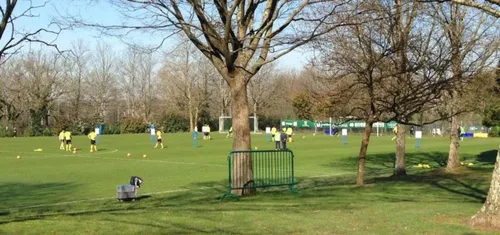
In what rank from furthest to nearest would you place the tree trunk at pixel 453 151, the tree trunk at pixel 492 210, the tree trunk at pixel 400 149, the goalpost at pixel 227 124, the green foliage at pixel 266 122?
the green foliage at pixel 266 122
the goalpost at pixel 227 124
the tree trunk at pixel 453 151
the tree trunk at pixel 400 149
the tree trunk at pixel 492 210

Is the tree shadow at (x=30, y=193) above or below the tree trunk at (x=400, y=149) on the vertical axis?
below

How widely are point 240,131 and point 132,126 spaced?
7544 cm

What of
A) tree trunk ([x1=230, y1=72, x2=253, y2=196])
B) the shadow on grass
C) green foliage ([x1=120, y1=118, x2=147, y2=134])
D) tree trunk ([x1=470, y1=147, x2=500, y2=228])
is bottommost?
the shadow on grass

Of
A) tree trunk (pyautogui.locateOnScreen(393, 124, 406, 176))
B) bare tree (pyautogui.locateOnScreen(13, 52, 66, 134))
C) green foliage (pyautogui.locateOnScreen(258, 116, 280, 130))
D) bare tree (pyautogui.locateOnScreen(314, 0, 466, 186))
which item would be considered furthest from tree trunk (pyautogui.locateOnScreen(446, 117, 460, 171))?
green foliage (pyautogui.locateOnScreen(258, 116, 280, 130))

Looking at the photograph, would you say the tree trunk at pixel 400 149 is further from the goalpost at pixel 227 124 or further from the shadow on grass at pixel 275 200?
the goalpost at pixel 227 124

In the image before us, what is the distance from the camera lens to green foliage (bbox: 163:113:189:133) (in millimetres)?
95312

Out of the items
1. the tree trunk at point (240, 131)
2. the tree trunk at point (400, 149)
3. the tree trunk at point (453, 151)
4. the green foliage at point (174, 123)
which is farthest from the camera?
the green foliage at point (174, 123)

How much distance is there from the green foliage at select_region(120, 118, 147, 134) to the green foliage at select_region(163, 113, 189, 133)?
4250 mm

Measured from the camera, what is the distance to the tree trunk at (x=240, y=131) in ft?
52.5

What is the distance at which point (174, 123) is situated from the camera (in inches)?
3772

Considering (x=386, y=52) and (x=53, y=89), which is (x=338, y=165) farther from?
(x=53, y=89)

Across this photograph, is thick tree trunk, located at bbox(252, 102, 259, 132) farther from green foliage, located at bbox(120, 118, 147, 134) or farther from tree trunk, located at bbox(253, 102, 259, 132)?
green foliage, located at bbox(120, 118, 147, 134)

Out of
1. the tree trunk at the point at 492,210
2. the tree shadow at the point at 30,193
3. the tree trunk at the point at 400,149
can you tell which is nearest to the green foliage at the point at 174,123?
the tree shadow at the point at 30,193

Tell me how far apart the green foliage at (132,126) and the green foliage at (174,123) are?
4250 mm
